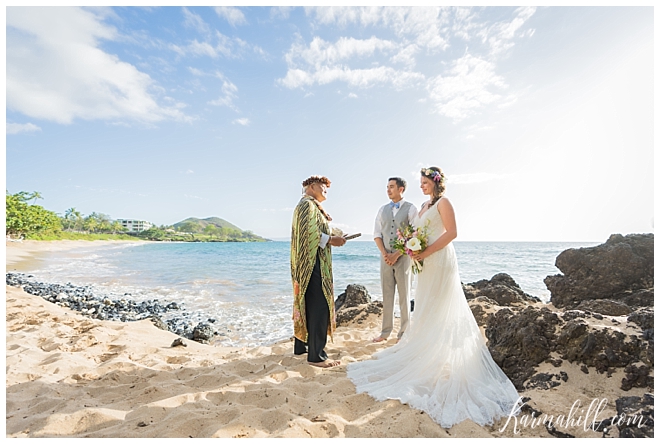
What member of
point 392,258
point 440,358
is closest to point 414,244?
point 440,358

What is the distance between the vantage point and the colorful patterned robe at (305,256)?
4512mm

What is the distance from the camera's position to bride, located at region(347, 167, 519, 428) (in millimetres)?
2965

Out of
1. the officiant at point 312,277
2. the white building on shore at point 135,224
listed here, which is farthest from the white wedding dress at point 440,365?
the white building on shore at point 135,224

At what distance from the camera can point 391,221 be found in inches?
226

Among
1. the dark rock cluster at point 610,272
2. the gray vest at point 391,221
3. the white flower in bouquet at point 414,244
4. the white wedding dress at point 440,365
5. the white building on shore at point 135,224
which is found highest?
the white building on shore at point 135,224

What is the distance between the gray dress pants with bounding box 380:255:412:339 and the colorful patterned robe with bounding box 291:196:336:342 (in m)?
1.46

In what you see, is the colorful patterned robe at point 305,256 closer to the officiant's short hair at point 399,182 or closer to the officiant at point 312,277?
the officiant at point 312,277

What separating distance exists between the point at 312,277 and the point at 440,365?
1846 millimetres

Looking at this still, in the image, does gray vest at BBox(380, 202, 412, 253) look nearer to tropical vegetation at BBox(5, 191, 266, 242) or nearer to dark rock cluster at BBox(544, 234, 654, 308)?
dark rock cluster at BBox(544, 234, 654, 308)

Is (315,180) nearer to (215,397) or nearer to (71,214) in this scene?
(215,397)

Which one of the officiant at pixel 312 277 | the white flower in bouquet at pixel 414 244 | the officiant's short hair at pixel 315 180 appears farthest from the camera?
the officiant's short hair at pixel 315 180

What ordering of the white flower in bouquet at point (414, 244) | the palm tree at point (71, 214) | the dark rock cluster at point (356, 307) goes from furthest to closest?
the palm tree at point (71, 214)
the dark rock cluster at point (356, 307)
the white flower in bouquet at point (414, 244)

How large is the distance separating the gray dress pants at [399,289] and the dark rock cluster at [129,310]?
11.6 feet

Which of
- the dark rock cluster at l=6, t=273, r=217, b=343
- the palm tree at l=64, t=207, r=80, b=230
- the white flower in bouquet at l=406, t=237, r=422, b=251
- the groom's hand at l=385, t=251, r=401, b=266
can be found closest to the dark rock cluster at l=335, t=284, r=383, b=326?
the groom's hand at l=385, t=251, r=401, b=266
